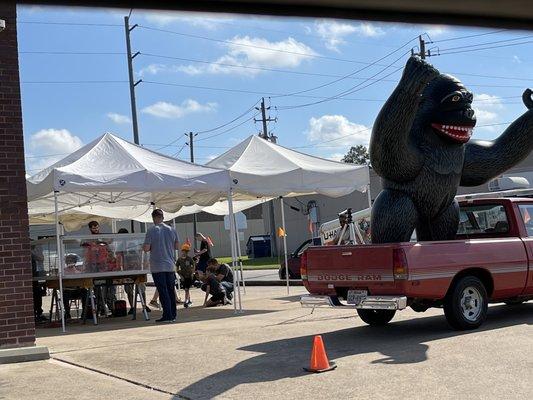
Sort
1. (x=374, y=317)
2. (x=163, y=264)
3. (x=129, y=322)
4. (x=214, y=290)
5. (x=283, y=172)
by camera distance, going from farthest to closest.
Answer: (x=214, y=290)
(x=283, y=172)
(x=129, y=322)
(x=163, y=264)
(x=374, y=317)

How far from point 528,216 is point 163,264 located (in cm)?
598

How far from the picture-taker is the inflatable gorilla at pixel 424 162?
9.16 metres

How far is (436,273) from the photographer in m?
8.36

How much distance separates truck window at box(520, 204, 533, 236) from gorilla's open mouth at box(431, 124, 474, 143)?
4.49ft

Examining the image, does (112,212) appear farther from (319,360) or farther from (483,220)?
(319,360)

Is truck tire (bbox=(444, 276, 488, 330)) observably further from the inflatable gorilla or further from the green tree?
the green tree

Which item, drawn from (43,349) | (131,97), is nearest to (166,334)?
(43,349)

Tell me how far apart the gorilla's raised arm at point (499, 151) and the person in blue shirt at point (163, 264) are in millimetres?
5082

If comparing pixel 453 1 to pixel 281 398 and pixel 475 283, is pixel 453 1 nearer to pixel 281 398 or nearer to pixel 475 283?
pixel 281 398

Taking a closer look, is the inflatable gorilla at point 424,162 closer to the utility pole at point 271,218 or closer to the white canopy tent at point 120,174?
the white canopy tent at point 120,174

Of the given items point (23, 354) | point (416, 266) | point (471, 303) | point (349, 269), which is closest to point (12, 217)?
point (23, 354)

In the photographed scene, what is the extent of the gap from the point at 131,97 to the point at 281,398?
2690 centimetres

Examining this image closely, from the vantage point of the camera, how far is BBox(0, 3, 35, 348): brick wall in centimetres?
845

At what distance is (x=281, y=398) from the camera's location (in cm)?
568
